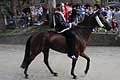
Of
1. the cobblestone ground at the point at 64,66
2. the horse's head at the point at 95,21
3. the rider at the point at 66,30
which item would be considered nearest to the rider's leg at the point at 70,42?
the rider at the point at 66,30

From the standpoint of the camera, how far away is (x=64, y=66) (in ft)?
46.7

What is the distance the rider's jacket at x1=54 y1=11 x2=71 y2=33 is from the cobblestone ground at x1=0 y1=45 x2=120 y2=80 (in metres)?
1.42

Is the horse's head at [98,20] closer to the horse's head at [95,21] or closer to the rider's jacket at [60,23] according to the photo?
the horse's head at [95,21]

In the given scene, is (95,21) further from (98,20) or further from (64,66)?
(64,66)

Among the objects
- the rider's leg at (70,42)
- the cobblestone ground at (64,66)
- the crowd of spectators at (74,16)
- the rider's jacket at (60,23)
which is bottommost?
the crowd of spectators at (74,16)

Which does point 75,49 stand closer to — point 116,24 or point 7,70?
point 7,70

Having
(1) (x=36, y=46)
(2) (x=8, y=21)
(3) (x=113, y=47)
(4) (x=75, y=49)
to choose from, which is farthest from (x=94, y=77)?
(2) (x=8, y=21)

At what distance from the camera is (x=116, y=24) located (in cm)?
2292

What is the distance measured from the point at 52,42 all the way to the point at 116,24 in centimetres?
1119

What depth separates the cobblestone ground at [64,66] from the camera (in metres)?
12.4

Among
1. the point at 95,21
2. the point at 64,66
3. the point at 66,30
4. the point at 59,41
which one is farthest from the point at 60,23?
the point at 64,66

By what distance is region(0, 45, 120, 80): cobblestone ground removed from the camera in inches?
488

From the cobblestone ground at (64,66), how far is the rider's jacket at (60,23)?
1417 millimetres

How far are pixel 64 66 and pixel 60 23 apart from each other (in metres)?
2.49
